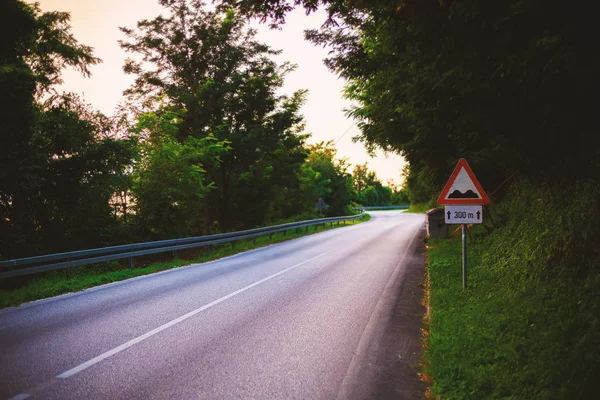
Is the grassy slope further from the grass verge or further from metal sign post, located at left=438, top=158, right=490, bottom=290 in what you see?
metal sign post, located at left=438, top=158, right=490, bottom=290

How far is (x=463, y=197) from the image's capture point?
610 cm

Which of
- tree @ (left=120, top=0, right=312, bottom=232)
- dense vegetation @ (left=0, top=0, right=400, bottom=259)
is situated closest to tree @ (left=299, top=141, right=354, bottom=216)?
dense vegetation @ (left=0, top=0, right=400, bottom=259)

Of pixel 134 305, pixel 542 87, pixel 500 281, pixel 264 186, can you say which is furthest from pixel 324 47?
pixel 264 186

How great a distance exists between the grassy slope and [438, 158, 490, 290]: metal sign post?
1.17m

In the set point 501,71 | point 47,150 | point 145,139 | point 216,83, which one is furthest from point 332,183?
point 501,71

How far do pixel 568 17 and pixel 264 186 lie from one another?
25130 mm

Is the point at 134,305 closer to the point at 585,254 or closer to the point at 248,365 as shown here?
the point at 248,365

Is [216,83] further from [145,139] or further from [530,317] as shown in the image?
[530,317]

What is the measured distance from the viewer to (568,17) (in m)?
3.56

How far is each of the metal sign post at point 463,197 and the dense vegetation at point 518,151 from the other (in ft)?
2.14

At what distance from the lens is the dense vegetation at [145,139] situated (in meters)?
10.1

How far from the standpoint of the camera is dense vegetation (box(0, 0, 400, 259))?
1010cm

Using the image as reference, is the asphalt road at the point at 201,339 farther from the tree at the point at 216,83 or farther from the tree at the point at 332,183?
the tree at the point at 332,183

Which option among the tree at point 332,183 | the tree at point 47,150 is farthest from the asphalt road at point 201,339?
the tree at point 332,183
